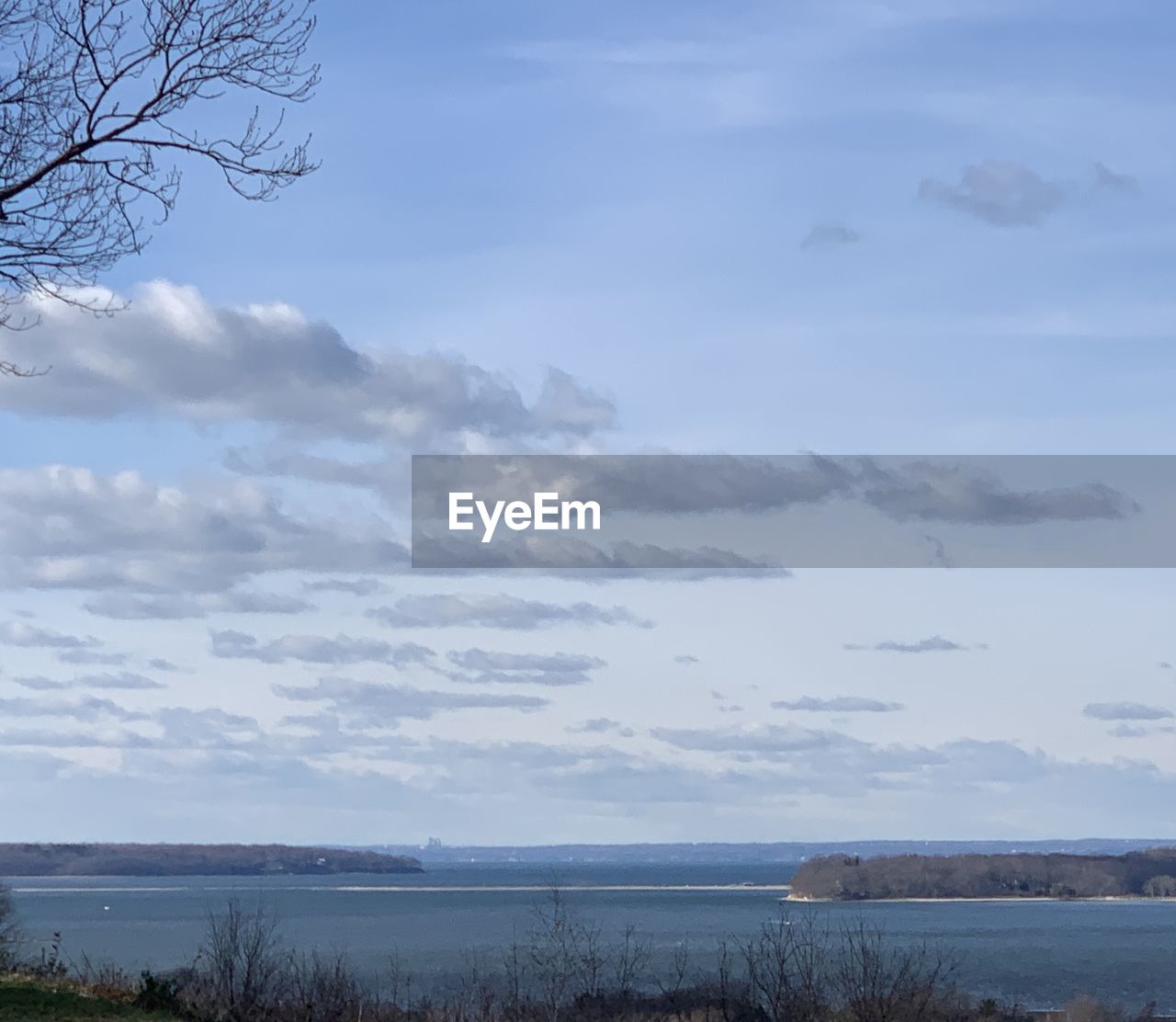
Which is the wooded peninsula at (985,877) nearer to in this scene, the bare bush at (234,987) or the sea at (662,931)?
the sea at (662,931)

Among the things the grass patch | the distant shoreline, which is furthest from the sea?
the grass patch

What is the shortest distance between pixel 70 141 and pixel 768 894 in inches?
7506

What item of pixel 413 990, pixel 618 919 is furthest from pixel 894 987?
pixel 618 919

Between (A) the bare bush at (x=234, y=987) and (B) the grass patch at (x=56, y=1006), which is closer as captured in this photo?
(B) the grass patch at (x=56, y=1006)

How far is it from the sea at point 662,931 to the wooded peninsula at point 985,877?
2013mm

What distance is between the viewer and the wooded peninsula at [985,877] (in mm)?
160125

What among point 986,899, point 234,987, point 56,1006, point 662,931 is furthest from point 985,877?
point 56,1006

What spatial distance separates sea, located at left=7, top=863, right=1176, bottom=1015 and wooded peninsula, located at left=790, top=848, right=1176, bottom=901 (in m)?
2.01

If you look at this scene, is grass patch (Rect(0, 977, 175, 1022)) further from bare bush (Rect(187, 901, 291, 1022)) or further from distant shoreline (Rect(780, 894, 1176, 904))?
distant shoreline (Rect(780, 894, 1176, 904))

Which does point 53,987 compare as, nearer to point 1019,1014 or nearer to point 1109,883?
point 1019,1014

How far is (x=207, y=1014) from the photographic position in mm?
21141

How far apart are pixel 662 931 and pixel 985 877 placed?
8894 centimetres

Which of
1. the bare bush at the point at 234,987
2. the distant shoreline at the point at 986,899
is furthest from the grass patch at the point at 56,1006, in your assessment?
the distant shoreline at the point at 986,899

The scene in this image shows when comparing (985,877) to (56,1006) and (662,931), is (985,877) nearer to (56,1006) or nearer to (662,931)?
(662,931)
